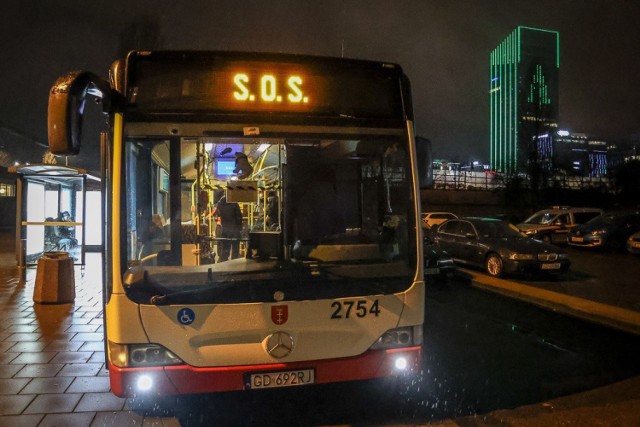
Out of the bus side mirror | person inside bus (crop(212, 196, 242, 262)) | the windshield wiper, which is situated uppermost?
the bus side mirror

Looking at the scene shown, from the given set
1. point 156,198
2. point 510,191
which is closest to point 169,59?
point 156,198

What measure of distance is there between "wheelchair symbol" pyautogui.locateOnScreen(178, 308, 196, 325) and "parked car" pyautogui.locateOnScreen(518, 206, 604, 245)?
18.7 meters

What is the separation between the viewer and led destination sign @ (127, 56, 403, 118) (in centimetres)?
374

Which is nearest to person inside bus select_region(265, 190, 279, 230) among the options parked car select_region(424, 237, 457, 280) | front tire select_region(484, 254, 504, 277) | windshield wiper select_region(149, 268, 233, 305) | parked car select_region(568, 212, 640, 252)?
windshield wiper select_region(149, 268, 233, 305)

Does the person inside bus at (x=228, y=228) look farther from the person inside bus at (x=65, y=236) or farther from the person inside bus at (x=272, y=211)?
the person inside bus at (x=65, y=236)

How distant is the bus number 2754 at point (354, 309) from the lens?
12.3ft

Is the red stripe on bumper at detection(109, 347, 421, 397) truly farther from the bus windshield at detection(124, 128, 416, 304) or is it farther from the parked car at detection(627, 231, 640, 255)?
the parked car at detection(627, 231, 640, 255)

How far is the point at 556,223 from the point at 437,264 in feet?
39.6

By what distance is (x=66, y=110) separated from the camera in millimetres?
3256

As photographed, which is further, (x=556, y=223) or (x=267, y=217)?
(x=556, y=223)

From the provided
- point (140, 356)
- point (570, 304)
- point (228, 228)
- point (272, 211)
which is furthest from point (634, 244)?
point (140, 356)

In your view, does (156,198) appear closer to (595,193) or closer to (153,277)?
(153,277)

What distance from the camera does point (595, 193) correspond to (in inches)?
1448

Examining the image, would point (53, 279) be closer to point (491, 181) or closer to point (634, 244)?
point (634, 244)
